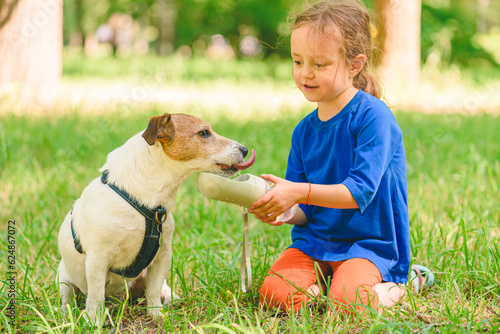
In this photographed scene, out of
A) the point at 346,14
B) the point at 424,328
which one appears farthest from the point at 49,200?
the point at 424,328

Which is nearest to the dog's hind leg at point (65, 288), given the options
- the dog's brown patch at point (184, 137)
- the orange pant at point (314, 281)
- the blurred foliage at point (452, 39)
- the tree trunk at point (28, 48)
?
the dog's brown patch at point (184, 137)

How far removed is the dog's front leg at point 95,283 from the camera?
236cm

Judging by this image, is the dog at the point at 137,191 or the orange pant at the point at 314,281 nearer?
the dog at the point at 137,191

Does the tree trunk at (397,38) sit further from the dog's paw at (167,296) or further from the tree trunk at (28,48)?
the dog's paw at (167,296)

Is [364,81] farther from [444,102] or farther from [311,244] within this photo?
[444,102]

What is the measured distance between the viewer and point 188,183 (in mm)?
4602

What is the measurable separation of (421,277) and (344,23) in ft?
4.54

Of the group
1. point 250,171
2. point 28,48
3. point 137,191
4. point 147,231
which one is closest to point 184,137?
point 137,191

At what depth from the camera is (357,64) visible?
259 cm

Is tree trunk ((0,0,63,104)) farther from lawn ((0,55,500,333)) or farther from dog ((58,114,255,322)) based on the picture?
dog ((58,114,255,322))

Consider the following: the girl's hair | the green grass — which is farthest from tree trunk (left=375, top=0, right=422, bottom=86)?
the girl's hair

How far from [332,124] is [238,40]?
70.0 ft

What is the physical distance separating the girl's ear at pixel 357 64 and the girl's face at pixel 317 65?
0.03 metres

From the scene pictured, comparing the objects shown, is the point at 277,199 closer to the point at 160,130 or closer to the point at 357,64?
the point at 160,130
